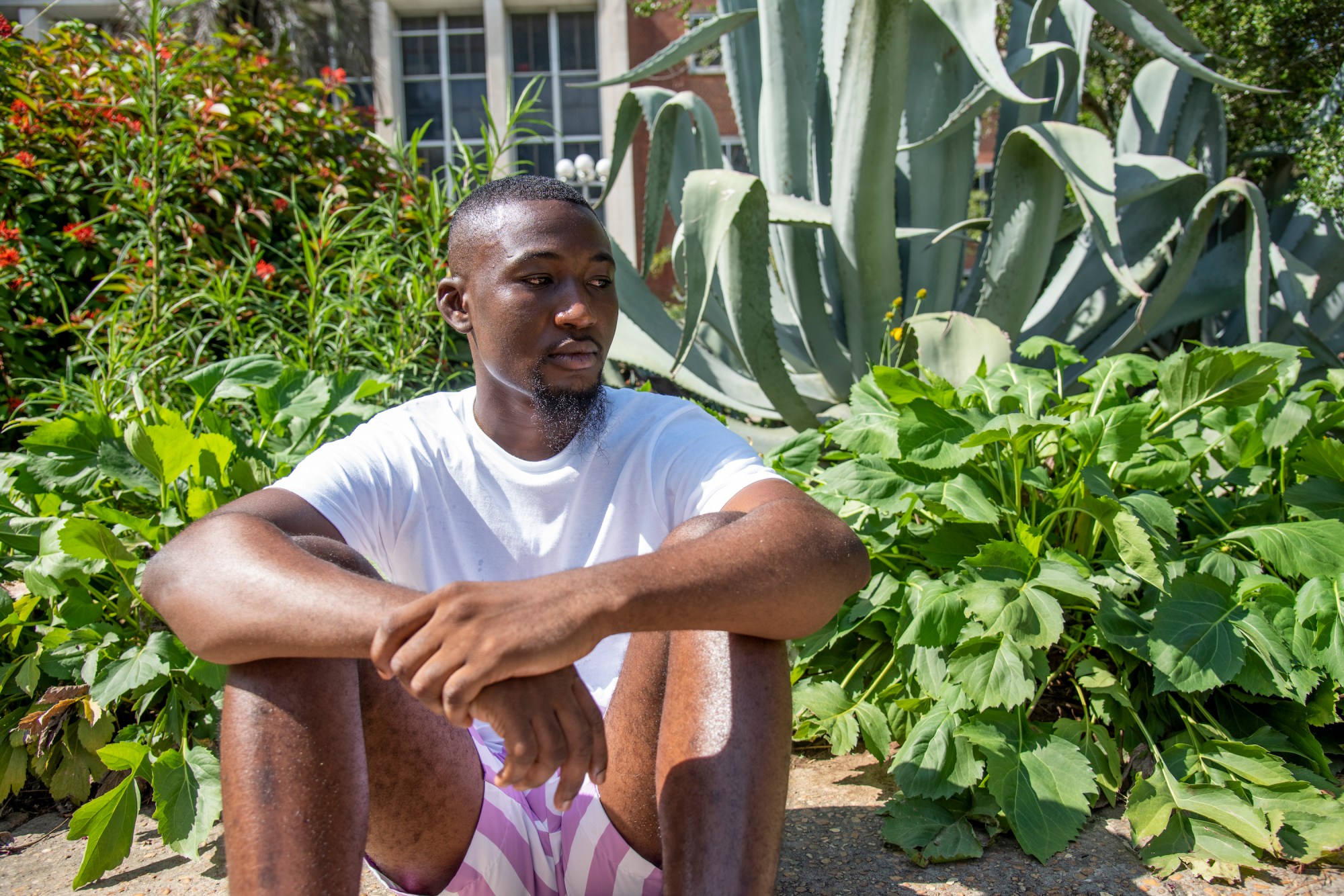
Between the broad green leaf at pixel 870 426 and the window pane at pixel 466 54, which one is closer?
the broad green leaf at pixel 870 426

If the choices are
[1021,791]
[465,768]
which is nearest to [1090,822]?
[1021,791]

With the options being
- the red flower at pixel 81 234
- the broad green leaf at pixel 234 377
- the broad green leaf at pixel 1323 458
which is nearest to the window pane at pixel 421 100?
the red flower at pixel 81 234

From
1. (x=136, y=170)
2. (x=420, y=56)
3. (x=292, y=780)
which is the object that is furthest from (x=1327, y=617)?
(x=420, y=56)

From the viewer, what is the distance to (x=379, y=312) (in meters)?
3.36

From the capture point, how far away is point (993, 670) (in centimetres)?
176

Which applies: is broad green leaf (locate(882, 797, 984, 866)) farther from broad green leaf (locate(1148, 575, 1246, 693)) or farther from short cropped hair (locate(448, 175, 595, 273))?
short cropped hair (locate(448, 175, 595, 273))

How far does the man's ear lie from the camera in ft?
6.08

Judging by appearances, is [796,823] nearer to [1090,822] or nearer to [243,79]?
[1090,822]

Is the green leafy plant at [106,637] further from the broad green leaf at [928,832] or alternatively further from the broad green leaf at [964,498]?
the broad green leaf at [964,498]

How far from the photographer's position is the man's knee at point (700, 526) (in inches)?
52.7

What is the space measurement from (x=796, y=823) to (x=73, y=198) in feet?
10.5

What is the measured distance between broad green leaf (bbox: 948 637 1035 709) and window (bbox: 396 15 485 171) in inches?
701

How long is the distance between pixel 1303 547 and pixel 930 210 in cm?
228

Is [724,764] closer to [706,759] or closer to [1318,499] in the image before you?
[706,759]
